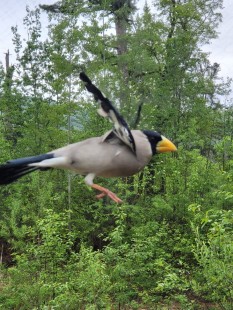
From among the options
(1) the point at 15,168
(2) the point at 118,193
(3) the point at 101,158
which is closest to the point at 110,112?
(3) the point at 101,158

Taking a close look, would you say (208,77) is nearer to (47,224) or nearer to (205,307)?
(205,307)

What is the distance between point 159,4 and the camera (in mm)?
12523

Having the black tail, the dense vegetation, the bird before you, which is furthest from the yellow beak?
the dense vegetation

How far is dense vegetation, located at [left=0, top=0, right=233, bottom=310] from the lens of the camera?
Answer: 6441 mm

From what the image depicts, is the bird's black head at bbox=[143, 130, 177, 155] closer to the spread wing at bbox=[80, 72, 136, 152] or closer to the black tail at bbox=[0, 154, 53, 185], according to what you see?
the spread wing at bbox=[80, 72, 136, 152]

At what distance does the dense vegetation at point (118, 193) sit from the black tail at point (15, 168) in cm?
391

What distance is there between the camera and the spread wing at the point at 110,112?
46.3 inches

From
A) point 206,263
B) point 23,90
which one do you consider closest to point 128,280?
point 206,263

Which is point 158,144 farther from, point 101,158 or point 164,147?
point 101,158

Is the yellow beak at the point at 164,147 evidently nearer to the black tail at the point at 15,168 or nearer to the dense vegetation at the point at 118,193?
the black tail at the point at 15,168

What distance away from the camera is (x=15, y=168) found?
4.14ft

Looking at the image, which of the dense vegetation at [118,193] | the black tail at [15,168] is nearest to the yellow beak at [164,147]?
the black tail at [15,168]

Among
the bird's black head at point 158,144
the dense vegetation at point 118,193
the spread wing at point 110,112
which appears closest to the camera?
the spread wing at point 110,112

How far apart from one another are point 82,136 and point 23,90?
3.17 meters
